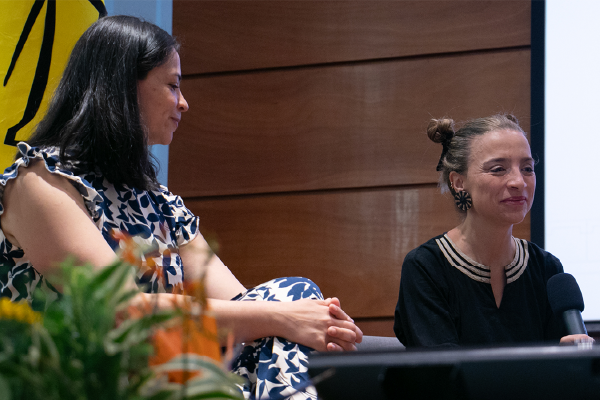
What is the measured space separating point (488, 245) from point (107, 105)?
1154mm

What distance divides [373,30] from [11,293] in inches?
72.5

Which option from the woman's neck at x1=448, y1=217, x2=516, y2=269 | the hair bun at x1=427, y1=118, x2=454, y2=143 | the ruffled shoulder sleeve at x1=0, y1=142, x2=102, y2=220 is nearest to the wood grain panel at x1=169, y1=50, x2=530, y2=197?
the hair bun at x1=427, y1=118, x2=454, y2=143

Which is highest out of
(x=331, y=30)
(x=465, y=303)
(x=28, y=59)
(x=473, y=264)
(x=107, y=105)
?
(x=331, y=30)

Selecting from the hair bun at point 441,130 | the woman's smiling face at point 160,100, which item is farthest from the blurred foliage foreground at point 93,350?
the hair bun at point 441,130

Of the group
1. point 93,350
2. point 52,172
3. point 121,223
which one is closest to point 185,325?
point 93,350

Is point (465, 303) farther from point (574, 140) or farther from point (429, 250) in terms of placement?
point (574, 140)

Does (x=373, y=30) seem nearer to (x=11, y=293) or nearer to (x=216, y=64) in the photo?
(x=216, y=64)

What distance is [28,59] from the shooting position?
1876mm

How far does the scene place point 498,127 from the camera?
1977 millimetres

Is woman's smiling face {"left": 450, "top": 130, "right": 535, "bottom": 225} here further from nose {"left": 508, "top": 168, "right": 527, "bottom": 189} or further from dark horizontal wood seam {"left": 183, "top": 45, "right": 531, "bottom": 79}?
dark horizontal wood seam {"left": 183, "top": 45, "right": 531, "bottom": 79}

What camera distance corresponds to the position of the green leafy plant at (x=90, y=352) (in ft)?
1.10

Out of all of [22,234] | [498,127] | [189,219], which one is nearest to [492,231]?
[498,127]

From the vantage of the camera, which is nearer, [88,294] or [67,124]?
[88,294]

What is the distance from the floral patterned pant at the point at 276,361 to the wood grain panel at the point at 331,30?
1.56 metres
